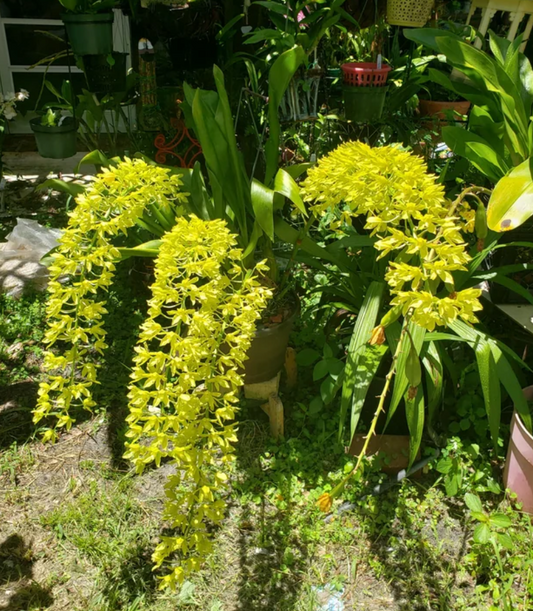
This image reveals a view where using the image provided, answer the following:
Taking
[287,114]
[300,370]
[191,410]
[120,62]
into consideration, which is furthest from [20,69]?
[191,410]

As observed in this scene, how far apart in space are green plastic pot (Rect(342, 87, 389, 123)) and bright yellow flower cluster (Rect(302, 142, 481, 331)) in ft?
2.89

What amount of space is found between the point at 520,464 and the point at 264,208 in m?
1.11

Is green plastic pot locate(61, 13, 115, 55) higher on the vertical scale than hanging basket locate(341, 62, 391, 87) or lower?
higher

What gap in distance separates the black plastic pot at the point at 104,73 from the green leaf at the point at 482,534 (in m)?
2.64

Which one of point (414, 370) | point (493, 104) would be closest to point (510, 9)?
point (493, 104)

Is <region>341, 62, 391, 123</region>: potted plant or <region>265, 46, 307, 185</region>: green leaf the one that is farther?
<region>341, 62, 391, 123</region>: potted plant

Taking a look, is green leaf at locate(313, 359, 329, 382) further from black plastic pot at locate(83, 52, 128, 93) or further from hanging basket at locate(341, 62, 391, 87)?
black plastic pot at locate(83, 52, 128, 93)

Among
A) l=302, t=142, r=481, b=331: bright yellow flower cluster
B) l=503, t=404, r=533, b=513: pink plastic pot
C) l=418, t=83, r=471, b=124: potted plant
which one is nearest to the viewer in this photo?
l=302, t=142, r=481, b=331: bright yellow flower cluster

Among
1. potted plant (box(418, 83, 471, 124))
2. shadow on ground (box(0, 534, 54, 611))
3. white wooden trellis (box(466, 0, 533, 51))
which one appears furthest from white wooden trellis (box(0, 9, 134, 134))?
shadow on ground (box(0, 534, 54, 611))

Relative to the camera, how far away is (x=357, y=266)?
7.21 feet

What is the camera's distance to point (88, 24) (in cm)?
256

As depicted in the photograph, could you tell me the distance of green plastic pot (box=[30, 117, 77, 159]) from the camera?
3160 millimetres

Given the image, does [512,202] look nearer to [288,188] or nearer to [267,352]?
[288,188]

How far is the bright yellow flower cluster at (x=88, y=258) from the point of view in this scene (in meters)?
1.60
